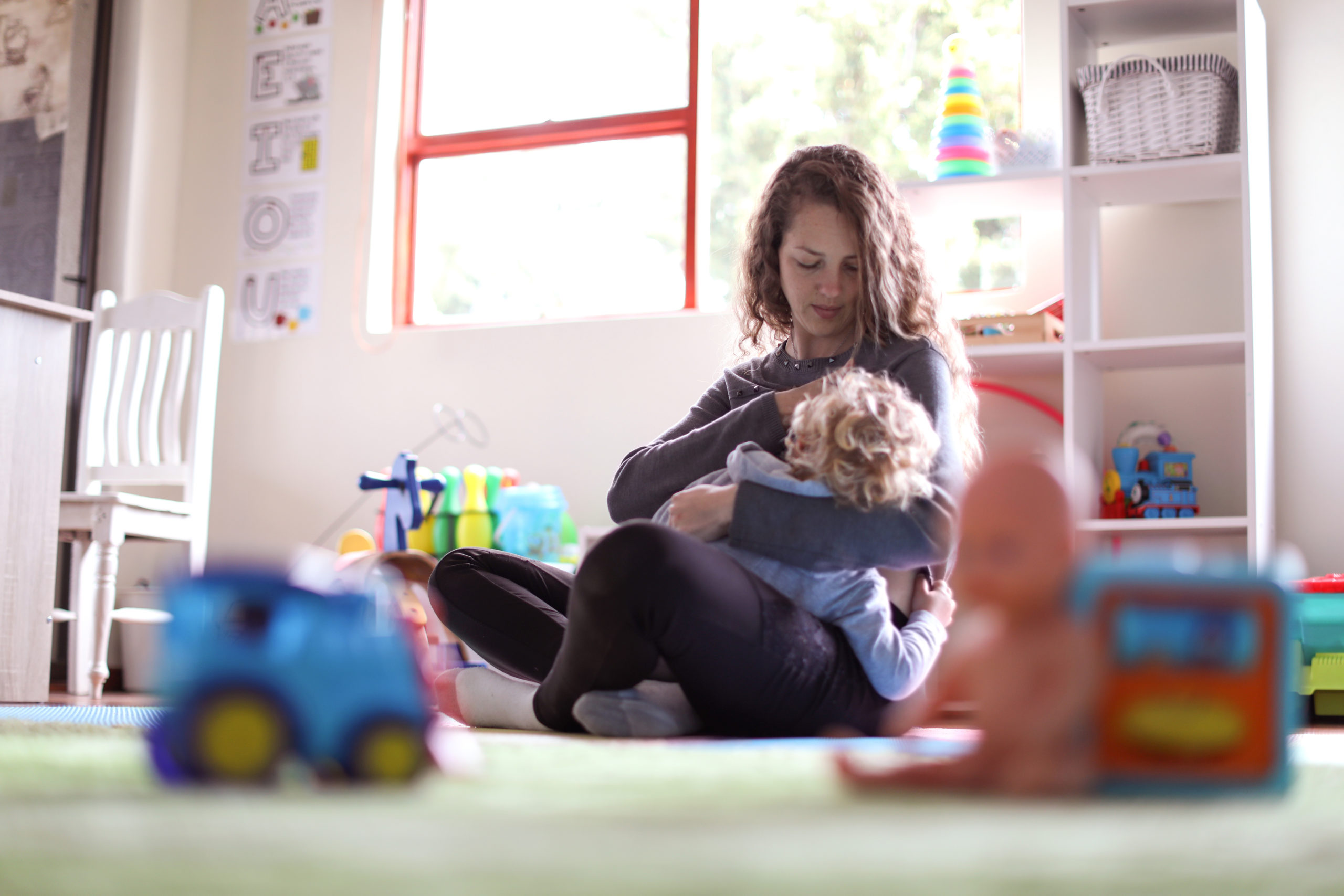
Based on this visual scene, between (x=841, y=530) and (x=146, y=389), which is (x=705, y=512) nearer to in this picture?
(x=841, y=530)

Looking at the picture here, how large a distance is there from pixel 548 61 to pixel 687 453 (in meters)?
2.31

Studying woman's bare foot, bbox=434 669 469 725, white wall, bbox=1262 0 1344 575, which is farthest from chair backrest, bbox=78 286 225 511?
white wall, bbox=1262 0 1344 575

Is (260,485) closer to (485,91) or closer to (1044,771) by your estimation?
(485,91)

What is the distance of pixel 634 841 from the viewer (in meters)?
0.43

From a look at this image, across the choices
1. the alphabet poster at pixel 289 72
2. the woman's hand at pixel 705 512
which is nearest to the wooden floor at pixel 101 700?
the woman's hand at pixel 705 512

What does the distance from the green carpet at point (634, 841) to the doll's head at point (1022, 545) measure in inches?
3.4

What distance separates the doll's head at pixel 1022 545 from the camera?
533 mm

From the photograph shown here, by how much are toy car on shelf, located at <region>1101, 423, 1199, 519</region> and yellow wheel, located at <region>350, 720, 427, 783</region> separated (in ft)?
6.93

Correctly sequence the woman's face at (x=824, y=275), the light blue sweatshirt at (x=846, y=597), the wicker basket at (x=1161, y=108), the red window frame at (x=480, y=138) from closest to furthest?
the light blue sweatshirt at (x=846, y=597) < the woman's face at (x=824, y=275) < the wicker basket at (x=1161, y=108) < the red window frame at (x=480, y=138)

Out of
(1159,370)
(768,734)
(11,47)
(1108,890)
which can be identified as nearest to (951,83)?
(1159,370)

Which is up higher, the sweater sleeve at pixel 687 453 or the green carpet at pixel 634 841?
the sweater sleeve at pixel 687 453

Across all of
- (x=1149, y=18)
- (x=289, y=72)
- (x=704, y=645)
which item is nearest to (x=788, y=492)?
(x=704, y=645)

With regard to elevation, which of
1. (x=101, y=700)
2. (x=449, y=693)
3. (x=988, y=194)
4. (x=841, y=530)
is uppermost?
(x=988, y=194)

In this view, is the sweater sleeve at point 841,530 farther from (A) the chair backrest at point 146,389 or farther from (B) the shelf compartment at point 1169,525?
(A) the chair backrest at point 146,389
